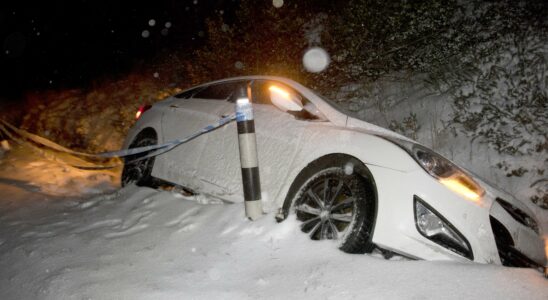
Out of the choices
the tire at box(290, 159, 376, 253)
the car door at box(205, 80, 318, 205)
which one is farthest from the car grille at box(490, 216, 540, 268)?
the car door at box(205, 80, 318, 205)

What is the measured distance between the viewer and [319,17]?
7859 mm

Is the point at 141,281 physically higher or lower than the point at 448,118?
lower

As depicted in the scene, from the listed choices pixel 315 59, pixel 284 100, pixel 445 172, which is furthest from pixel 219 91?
pixel 315 59

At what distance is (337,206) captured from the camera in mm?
2729

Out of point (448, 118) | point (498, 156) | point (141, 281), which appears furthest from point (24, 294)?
point (448, 118)

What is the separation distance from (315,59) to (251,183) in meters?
4.18

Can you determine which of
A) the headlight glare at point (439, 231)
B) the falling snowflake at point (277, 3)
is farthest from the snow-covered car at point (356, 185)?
the falling snowflake at point (277, 3)

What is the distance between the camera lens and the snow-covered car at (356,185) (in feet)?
7.73

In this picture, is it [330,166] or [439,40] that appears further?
[439,40]

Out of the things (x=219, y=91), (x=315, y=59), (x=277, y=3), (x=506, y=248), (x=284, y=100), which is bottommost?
(x=506, y=248)

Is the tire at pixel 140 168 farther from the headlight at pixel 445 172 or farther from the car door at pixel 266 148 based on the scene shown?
the headlight at pixel 445 172

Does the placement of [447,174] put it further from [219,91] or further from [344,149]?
[219,91]

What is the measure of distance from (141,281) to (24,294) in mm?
743

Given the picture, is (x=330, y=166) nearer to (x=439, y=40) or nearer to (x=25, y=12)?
(x=439, y=40)
